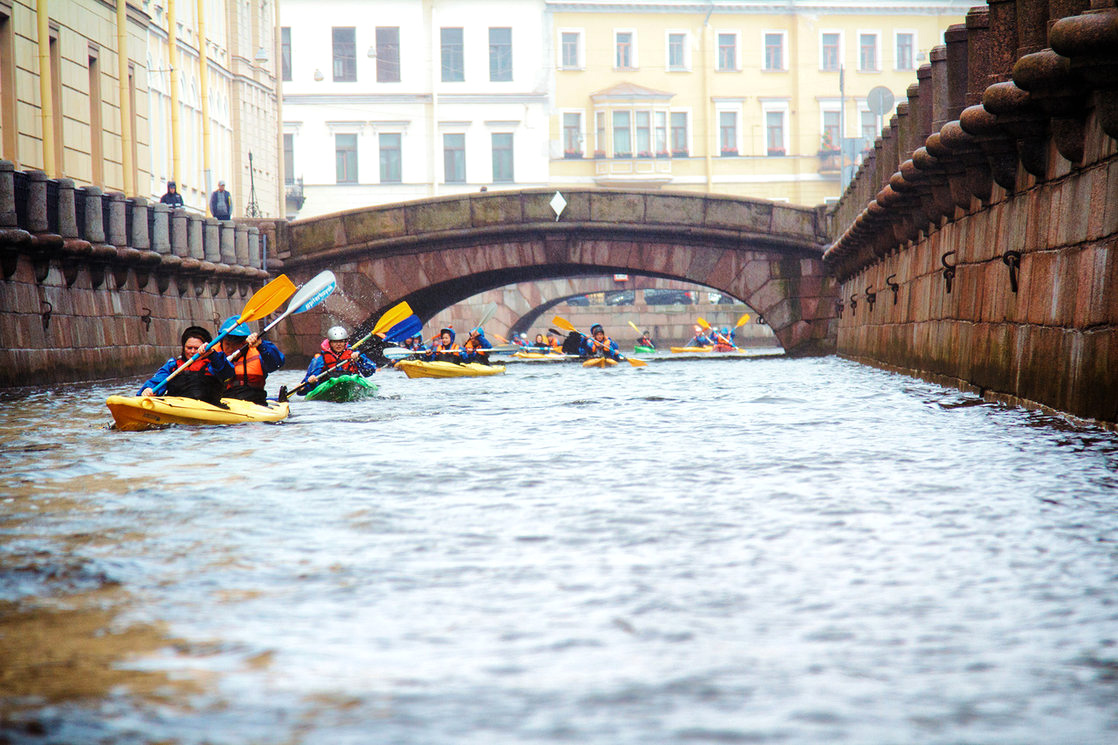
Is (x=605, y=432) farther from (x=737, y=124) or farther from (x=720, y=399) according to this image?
(x=737, y=124)

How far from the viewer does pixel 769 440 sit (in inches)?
401

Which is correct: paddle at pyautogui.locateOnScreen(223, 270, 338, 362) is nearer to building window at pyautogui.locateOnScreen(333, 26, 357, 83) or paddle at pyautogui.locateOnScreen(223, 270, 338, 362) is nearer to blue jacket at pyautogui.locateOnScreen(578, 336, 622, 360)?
blue jacket at pyautogui.locateOnScreen(578, 336, 622, 360)

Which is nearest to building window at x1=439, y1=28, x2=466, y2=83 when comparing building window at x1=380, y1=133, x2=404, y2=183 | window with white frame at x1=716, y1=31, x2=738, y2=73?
building window at x1=380, y1=133, x2=404, y2=183

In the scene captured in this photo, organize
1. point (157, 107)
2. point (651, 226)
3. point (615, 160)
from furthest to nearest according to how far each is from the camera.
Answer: point (615, 160)
point (157, 107)
point (651, 226)

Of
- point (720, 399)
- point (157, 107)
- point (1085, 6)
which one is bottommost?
point (720, 399)

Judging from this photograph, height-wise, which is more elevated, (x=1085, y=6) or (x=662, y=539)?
(x=1085, y=6)

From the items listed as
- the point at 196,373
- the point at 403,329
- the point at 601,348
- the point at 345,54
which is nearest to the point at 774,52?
the point at 345,54

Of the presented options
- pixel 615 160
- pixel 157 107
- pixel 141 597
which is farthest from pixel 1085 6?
pixel 615 160

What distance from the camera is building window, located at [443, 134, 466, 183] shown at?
50.3m

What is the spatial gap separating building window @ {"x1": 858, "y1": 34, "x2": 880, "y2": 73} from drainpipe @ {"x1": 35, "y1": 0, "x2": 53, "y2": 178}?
36.6 meters

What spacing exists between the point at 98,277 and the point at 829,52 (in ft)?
124

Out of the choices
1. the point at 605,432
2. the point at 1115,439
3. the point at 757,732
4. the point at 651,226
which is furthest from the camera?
the point at 651,226

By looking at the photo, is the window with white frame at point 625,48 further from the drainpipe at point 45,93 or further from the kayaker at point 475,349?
the drainpipe at point 45,93

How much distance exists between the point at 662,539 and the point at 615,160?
45.4 metres
